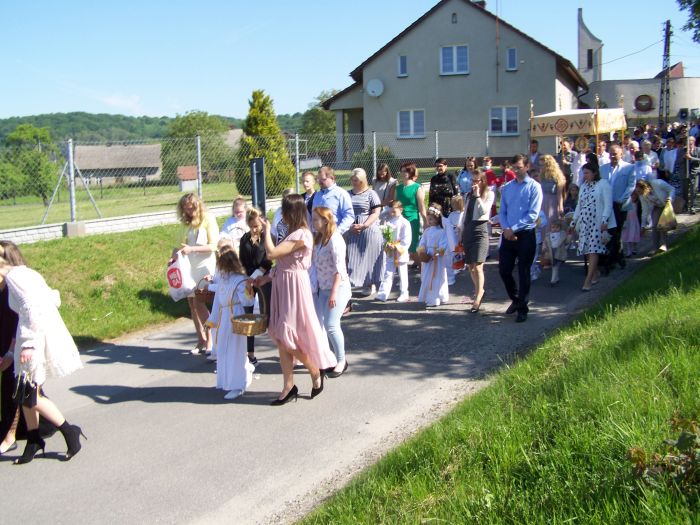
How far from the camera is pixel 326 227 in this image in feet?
24.3

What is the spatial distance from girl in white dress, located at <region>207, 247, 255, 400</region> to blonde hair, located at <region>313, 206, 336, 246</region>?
2.79 feet

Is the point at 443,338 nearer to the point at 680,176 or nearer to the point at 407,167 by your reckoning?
the point at 407,167

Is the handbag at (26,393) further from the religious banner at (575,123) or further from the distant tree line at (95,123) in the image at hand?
the distant tree line at (95,123)

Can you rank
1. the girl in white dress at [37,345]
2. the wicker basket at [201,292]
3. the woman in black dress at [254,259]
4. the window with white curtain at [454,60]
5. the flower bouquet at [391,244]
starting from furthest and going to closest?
the window with white curtain at [454,60], the flower bouquet at [391,244], the wicker basket at [201,292], the woman in black dress at [254,259], the girl in white dress at [37,345]

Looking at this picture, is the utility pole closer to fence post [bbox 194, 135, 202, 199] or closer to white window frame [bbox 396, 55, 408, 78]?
white window frame [bbox 396, 55, 408, 78]

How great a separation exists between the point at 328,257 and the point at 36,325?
2.95 metres

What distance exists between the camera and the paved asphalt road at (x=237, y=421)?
5027 millimetres

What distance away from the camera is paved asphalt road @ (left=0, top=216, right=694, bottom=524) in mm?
5027

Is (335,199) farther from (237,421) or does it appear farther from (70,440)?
(70,440)

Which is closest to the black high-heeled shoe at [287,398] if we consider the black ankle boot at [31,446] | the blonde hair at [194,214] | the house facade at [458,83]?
the black ankle boot at [31,446]

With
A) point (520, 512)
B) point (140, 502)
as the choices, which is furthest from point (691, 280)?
point (140, 502)

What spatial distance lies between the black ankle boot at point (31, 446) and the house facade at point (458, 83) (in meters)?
31.5

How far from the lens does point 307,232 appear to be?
6.88 m

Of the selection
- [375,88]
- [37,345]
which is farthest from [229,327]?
[375,88]
